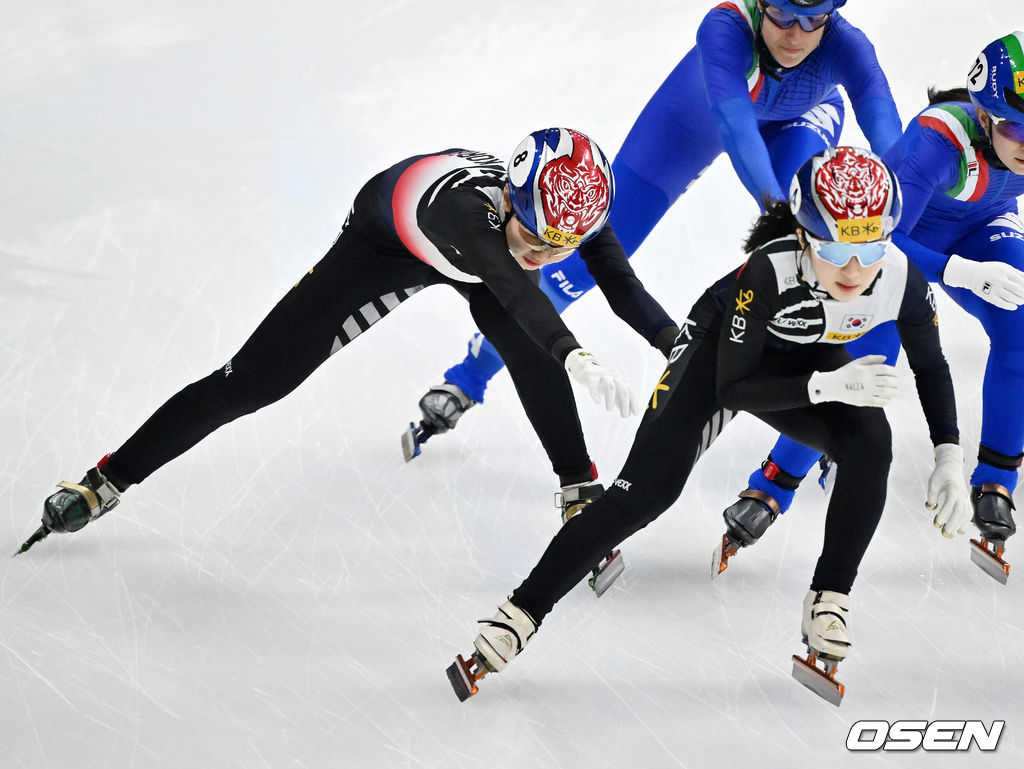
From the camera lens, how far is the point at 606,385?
302 centimetres

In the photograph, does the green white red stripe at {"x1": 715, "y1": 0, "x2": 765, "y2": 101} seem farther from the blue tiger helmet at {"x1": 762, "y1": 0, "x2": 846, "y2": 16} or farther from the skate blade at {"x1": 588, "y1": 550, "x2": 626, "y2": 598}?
the skate blade at {"x1": 588, "y1": 550, "x2": 626, "y2": 598}

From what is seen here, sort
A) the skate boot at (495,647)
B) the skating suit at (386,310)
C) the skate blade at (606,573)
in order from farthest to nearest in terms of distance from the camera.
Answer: the skate blade at (606,573)
the skating suit at (386,310)
the skate boot at (495,647)

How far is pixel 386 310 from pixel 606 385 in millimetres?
1242

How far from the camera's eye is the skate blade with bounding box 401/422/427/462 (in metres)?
4.84

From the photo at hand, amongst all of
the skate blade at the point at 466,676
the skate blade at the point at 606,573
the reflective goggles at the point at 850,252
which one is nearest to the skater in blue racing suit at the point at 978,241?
the skate blade at the point at 606,573

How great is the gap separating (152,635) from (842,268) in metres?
2.36

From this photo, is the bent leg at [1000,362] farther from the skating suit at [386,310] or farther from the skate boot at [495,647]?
the skate boot at [495,647]

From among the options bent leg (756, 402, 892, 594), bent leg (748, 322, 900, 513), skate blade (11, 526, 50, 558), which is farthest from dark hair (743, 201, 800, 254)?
skate blade (11, 526, 50, 558)

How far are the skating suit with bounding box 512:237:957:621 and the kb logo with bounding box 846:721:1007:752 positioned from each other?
0.41m

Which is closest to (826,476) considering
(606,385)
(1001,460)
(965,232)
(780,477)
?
(780,477)

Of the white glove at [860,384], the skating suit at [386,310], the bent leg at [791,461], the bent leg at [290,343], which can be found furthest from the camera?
the bent leg at [791,461]

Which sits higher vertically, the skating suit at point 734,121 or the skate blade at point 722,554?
the skating suit at point 734,121

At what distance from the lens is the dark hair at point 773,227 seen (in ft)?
11.2

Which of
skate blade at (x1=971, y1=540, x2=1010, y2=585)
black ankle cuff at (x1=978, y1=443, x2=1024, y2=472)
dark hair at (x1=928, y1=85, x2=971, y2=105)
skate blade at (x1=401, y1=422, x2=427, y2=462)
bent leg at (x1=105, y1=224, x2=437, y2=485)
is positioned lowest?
skate blade at (x1=971, y1=540, x2=1010, y2=585)
